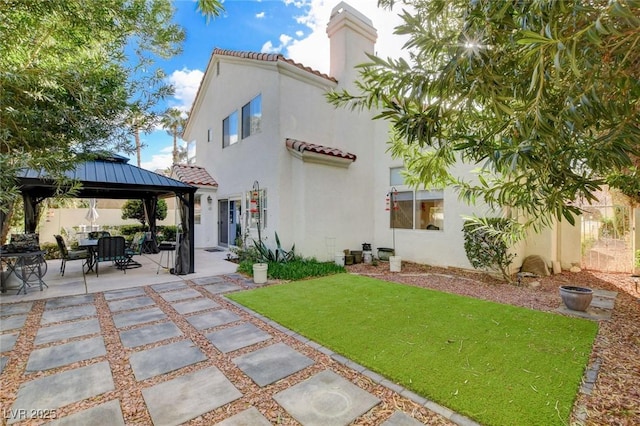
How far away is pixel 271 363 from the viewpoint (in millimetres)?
3615

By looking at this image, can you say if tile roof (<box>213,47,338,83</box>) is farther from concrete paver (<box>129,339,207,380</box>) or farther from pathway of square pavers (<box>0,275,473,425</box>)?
concrete paver (<box>129,339,207,380</box>)

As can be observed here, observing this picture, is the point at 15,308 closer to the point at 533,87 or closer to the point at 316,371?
the point at 316,371

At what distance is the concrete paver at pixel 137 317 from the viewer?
4.95 meters

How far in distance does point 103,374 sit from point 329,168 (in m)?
8.30

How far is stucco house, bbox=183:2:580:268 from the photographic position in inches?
374

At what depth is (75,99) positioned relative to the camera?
12.5ft

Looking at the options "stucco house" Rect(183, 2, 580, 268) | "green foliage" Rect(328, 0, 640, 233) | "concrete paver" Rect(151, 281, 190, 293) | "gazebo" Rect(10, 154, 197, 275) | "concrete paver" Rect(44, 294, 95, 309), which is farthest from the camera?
"stucco house" Rect(183, 2, 580, 268)

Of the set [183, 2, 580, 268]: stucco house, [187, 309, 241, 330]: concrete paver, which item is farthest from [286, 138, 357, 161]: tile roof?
[187, 309, 241, 330]: concrete paver

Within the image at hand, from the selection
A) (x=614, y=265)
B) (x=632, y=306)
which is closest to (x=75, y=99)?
(x=632, y=306)

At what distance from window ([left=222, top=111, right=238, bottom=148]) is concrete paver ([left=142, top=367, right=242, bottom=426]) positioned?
10388mm

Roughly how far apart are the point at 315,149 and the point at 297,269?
3.94 meters

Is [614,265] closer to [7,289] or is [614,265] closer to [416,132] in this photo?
[416,132]

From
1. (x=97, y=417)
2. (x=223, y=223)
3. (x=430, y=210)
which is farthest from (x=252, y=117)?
(x=97, y=417)

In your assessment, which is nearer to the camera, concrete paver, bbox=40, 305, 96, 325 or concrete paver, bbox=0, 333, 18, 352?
concrete paver, bbox=0, 333, 18, 352
